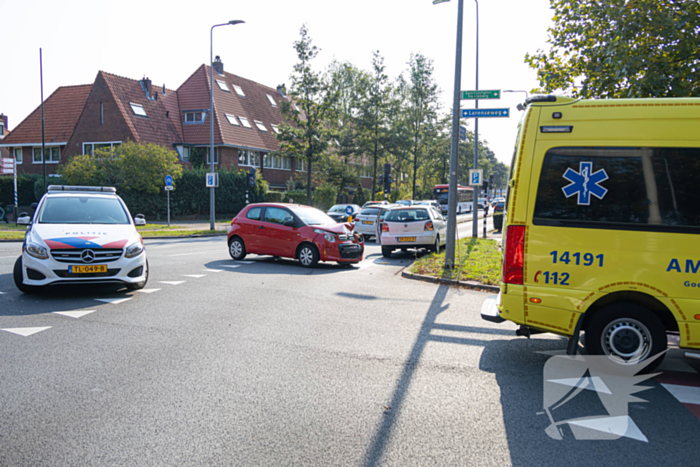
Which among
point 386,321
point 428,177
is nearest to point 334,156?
point 428,177

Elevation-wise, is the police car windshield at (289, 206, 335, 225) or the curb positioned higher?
the police car windshield at (289, 206, 335, 225)

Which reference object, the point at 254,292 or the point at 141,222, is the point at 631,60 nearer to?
the point at 254,292

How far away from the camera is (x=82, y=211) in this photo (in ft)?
30.3

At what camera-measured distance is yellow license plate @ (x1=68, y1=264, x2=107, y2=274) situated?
7916 millimetres

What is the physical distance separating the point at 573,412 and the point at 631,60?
29.0 feet

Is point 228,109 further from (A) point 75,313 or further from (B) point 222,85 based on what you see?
(A) point 75,313

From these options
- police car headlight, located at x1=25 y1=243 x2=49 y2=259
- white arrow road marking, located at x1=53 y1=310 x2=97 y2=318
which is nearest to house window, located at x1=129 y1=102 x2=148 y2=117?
police car headlight, located at x1=25 y1=243 x2=49 y2=259

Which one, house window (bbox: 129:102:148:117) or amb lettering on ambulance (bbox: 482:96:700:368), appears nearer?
amb lettering on ambulance (bbox: 482:96:700:368)

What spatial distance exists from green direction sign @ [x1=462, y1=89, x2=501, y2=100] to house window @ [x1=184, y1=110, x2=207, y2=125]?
35.2m

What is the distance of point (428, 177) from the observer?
71875 millimetres

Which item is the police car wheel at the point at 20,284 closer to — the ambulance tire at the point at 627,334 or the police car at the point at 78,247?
the police car at the point at 78,247

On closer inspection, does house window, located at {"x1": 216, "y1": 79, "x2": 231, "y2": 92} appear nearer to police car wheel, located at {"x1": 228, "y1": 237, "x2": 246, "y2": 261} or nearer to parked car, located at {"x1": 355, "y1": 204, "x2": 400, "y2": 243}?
parked car, located at {"x1": 355, "y1": 204, "x2": 400, "y2": 243}

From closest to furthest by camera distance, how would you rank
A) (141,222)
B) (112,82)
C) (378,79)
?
(141,222)
(112,82)
(378,79)

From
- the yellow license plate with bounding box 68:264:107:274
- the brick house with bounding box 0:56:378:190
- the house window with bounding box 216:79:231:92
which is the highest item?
the house window with bounding box 216:79:231:92
